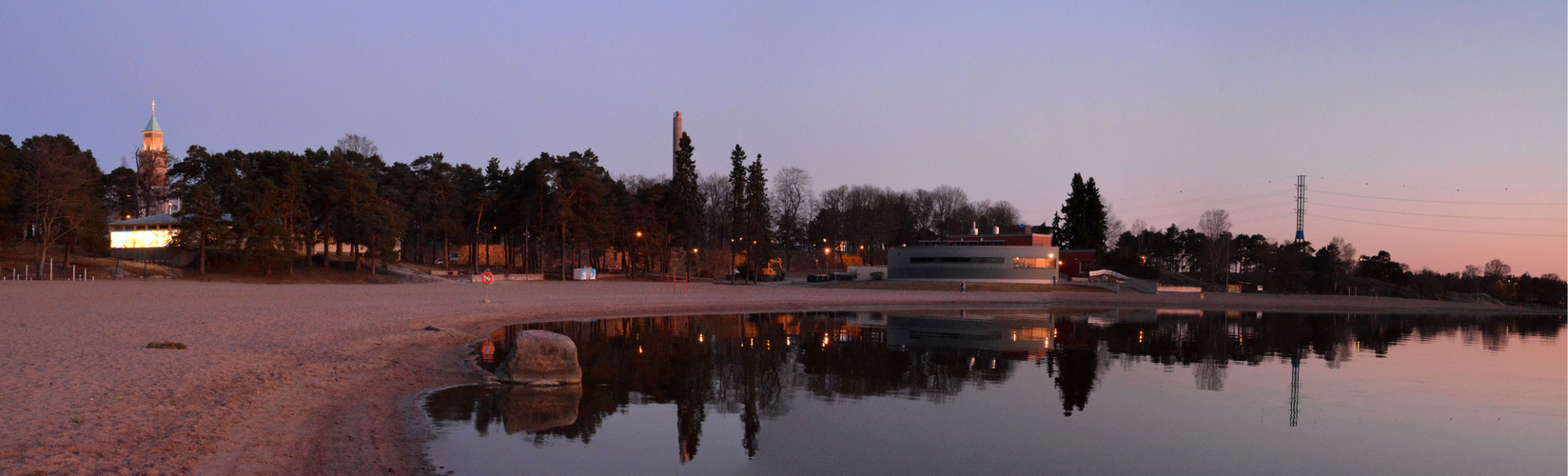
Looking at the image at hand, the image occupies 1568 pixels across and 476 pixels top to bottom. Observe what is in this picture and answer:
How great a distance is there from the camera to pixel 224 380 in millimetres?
13336

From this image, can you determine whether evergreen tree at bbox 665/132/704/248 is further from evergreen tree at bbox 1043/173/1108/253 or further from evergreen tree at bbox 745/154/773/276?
evergreen tree at bbox 1043/173/1108/253

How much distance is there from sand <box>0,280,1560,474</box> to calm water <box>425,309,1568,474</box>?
1197mm

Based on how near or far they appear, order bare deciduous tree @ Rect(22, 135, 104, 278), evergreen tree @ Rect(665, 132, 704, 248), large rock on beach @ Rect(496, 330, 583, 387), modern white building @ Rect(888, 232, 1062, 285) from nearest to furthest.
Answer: large rock on beach @ Rect(496, 330, 583, 387), bare deciduous tree @ Rect(22, 135, 104, 278), modern white building @ Rect(888, 232, 1062, 285), evergreen tree @ Rect(665, 132, 704, 248)

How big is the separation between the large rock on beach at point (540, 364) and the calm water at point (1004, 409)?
0.52m

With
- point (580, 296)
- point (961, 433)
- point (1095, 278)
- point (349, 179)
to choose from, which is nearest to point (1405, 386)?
point (961, 433)

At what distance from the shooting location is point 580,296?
44.9m

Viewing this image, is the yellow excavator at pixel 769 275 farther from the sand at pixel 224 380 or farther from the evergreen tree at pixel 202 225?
the sand at pixel 224 380

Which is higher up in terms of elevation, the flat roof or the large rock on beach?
A: the flat roof

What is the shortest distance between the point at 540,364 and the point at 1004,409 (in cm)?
839

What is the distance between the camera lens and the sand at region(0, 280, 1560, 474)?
896 cm

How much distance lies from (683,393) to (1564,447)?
14069mm

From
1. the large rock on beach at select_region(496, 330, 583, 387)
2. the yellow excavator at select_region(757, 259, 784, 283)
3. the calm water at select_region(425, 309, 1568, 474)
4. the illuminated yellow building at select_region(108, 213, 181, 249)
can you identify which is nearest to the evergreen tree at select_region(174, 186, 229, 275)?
the illuminated yellow building at select_region(108, 213, 181, 249)

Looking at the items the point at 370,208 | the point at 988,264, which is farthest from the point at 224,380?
the point at 988,264

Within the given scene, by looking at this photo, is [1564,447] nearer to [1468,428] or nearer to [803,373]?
[1468,428]
